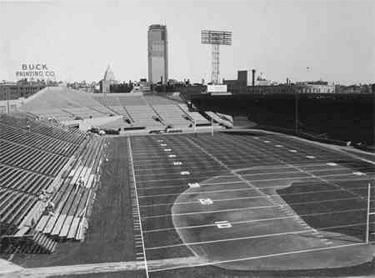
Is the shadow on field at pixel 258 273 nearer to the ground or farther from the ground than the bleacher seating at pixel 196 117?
nearer to the ground

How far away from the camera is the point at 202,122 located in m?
83.1

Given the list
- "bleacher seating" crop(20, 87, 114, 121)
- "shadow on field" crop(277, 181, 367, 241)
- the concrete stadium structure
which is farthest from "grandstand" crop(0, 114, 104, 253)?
"bleacher seating" crop(20, 87, 114, 121)

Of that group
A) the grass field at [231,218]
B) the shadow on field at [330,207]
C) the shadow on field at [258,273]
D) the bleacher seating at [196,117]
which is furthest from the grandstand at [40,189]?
the bleacher seating at [196,117]

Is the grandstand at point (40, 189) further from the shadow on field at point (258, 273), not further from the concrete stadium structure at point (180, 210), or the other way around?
the shadow on field at point (258, 273)

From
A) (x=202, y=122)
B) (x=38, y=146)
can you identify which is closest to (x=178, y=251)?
(x=38, y=146)

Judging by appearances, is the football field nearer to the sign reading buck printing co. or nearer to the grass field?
the grass field

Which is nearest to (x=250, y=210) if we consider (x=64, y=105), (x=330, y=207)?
(x=330, y=207)

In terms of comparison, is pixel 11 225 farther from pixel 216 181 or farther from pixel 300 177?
pixel 300 177

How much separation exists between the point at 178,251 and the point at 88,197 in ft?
33.4

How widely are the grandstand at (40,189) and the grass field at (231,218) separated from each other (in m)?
0.97

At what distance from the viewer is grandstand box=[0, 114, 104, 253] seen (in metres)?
19.6

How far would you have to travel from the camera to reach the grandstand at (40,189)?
19594 mm


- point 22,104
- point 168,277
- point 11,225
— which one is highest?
point 22,104

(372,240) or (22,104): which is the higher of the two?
(22,104)
